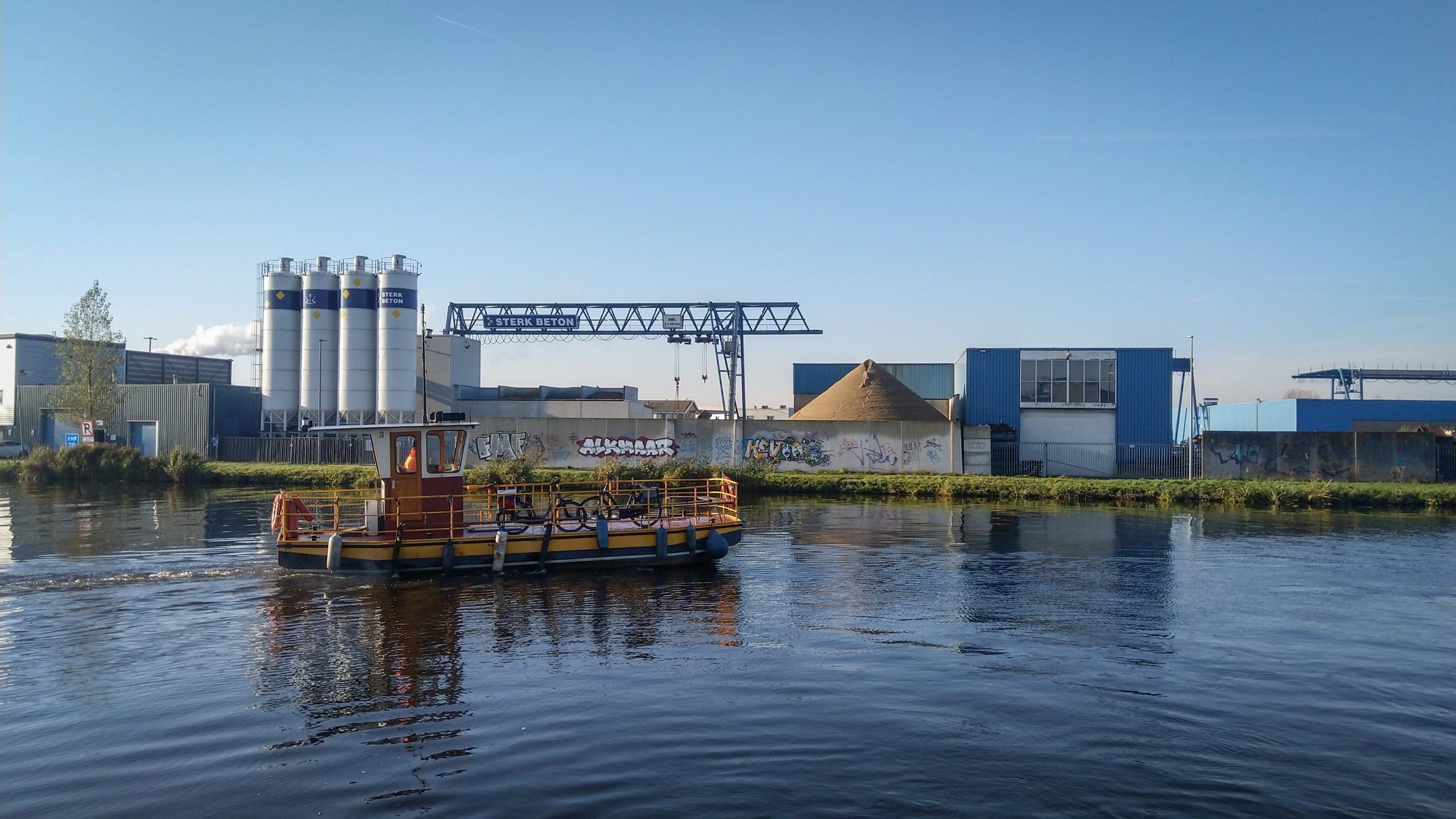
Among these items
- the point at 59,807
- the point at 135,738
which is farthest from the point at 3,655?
the point at 59,807

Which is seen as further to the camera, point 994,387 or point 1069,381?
point 994,387

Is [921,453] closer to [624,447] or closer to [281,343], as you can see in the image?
[624,447]

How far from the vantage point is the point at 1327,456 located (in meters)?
42.8

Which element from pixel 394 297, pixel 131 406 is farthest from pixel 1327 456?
pixel 131 406

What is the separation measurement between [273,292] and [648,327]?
2157 cm

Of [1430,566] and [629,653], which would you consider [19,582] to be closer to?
[629,653]

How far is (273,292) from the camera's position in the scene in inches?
2162

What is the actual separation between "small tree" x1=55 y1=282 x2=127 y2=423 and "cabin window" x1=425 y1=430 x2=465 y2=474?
1579 inches

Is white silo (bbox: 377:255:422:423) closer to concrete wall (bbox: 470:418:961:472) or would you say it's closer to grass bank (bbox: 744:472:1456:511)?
concrete wall (bbox: 470:418:961:472)

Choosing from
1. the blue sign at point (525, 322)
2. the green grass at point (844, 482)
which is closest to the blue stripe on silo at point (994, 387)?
the green grass at point (844, 482)

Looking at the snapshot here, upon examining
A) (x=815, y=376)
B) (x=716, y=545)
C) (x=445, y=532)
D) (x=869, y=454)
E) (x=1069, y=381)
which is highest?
(x=815, y=376)

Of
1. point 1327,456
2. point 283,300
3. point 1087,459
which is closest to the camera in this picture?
point 1327,456

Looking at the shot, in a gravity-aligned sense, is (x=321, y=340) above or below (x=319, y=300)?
below

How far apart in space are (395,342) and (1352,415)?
62.7m
